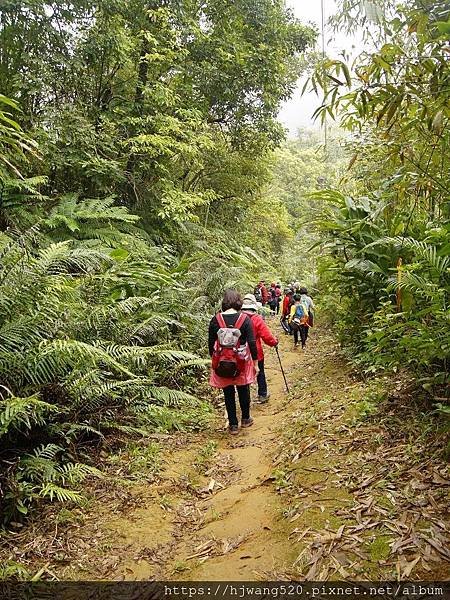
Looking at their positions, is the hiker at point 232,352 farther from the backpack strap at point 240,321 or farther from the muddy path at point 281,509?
the muddy path at point 281,509

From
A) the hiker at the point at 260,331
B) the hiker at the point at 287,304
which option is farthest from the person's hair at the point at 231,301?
the hiker at the point at 287,304

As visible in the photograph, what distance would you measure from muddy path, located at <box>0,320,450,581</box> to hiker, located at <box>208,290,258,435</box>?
2.14 feet

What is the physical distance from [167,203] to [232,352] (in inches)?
260

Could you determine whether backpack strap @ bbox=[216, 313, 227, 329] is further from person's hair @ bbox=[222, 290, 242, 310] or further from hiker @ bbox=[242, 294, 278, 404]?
hiker @ bbox=[242, 294, 278, 404]

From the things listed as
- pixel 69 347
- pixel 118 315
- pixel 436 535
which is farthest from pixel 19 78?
pixel 436 535

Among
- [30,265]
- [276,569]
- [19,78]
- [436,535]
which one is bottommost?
[276,569]

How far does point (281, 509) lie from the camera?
10.6 ft

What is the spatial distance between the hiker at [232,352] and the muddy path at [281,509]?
0.65m

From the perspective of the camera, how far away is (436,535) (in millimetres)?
2443

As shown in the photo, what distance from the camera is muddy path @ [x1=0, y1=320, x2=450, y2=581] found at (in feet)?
8.31

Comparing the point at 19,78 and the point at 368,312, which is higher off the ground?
the point at 19,78

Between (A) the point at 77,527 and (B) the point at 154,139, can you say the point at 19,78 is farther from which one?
(A) the point at 77,527

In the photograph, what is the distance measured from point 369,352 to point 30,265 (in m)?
3.73

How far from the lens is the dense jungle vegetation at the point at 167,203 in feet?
10.7
